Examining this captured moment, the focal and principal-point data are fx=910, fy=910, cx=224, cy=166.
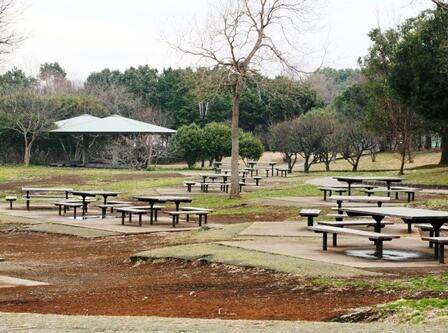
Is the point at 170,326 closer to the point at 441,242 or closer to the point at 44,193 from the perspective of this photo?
the point at 441,242

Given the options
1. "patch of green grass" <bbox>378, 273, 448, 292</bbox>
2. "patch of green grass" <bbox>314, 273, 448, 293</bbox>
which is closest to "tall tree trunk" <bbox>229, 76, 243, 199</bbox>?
"patch of green grass" <bbox>314, 273, 448, 293</bbox>

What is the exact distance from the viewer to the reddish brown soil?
1075 cm

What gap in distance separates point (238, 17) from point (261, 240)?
14324 millimetres

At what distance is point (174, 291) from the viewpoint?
1263 centimetres

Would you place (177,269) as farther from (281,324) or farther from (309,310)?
(281,324)

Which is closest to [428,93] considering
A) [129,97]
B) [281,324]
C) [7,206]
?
[7,206]

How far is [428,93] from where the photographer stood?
1544 inches

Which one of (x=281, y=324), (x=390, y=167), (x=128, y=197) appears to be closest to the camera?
(x=281, y=324)

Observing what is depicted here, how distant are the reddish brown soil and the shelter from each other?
133ft

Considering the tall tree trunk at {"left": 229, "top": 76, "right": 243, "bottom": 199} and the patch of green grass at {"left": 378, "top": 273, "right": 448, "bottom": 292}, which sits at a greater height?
the tall tree trunk at {"left": 229, "top": 76, "right": 243, "bottom": 199}

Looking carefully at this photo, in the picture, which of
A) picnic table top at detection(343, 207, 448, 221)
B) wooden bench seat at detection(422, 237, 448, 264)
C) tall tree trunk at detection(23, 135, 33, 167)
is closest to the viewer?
wooden bench seat at detection(422, 237, 448, 264)

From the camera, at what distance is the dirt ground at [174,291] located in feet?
35.1

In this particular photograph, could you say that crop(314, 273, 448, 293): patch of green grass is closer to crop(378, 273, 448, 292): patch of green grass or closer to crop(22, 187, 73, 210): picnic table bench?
crop(378, 273, 448, 292): patch of green grass

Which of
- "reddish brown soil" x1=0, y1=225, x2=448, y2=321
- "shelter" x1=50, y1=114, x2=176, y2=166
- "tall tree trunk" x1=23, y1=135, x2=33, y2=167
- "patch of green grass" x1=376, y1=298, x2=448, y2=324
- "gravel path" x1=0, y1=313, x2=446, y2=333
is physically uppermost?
"shelter" x1=50, y1=114, x2=176, y2=166
